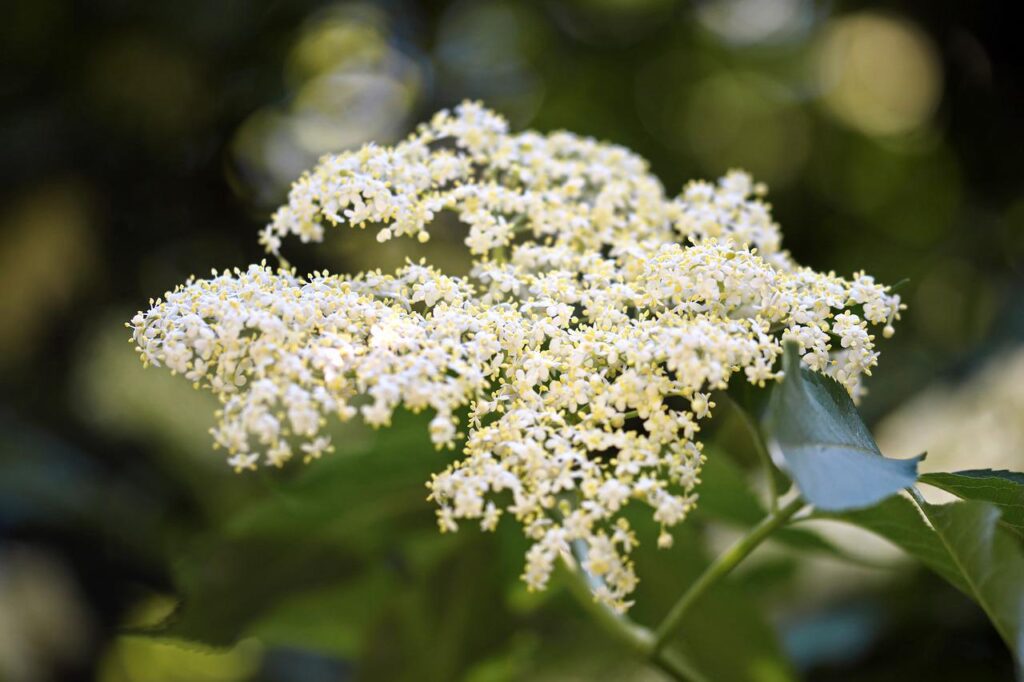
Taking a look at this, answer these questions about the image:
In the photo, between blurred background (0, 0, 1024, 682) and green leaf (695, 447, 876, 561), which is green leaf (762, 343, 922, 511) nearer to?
green leaf (695, 447, 876, 561)

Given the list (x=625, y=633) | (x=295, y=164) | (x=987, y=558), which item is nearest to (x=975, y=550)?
(x=987, y=558)

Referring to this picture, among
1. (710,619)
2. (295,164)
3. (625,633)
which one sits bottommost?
(710,619)

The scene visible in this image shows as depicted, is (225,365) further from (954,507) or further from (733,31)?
(733,31)

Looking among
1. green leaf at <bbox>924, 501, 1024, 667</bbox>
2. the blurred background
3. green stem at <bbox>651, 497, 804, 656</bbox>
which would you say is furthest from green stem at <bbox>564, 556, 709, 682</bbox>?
the blurred background

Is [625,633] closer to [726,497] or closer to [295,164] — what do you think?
[726,497]

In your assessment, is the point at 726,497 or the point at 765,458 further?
the point at 726,497

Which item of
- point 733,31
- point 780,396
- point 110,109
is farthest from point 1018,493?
point 110,109
